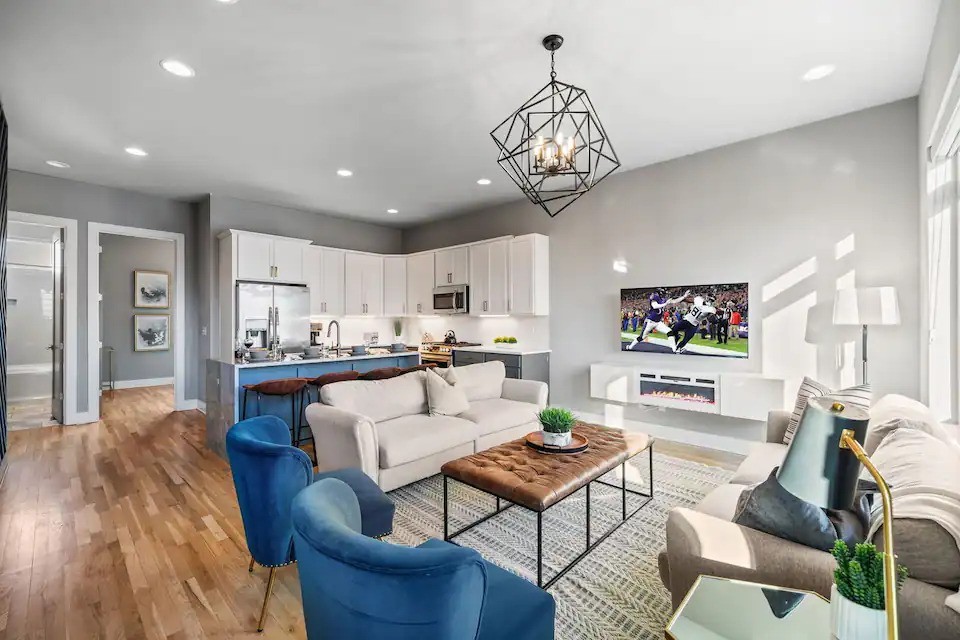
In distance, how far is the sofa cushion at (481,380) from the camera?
4.24 meters

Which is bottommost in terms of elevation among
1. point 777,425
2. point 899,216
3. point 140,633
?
point 140,633

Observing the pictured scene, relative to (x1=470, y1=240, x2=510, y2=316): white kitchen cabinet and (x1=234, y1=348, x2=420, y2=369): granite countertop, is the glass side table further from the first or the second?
(x1=470, y1=240, x2=510, y2=316): white kitchen cabinet

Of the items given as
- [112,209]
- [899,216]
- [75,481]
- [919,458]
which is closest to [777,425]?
[919,458]

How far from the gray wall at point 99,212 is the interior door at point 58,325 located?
0.21 metres

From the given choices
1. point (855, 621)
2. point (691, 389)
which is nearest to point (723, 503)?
point (855, 621)

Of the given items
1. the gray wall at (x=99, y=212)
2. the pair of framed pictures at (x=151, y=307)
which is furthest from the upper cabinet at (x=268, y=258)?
the pair of framed pictures at (x=151, y=307)

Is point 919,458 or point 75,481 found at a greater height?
point 919,458

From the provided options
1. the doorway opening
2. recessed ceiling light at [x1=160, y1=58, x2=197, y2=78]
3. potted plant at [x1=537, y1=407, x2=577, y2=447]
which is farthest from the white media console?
the doorway opening

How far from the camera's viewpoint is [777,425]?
9.66 feet

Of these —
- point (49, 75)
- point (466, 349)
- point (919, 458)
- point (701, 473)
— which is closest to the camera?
point (919, 458)

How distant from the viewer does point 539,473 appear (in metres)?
2.32

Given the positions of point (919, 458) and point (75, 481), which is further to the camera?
point (75, 481)

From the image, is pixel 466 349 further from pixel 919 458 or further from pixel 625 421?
pixel 919 458

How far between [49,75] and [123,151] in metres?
1.45
